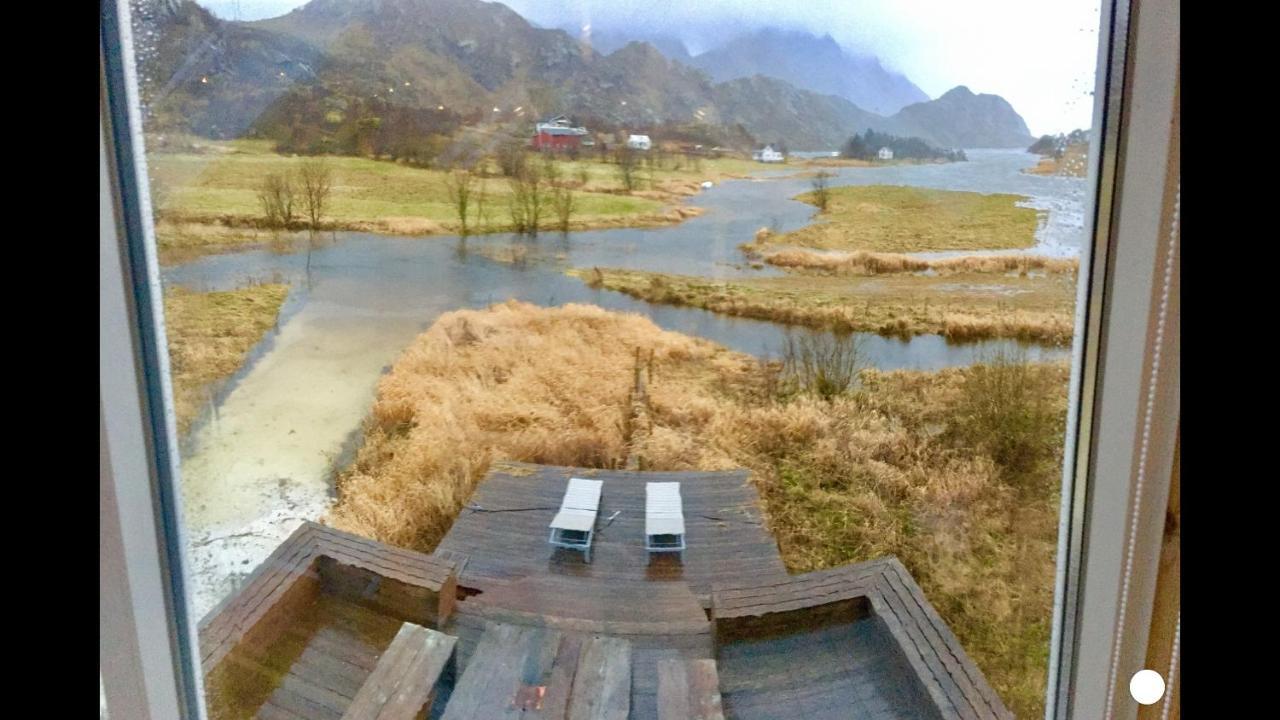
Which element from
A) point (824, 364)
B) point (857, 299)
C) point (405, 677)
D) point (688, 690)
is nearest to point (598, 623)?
point (688, 690)

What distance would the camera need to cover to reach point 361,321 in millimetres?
1553

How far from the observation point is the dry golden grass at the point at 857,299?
1.47 meters

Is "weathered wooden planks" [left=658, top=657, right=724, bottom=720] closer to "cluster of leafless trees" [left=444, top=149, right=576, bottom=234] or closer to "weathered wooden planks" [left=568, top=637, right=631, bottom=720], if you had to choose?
"weathered wooden planks" [left=568, top=637, right=631, bottom=720]

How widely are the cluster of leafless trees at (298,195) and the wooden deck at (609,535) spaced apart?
0.62m

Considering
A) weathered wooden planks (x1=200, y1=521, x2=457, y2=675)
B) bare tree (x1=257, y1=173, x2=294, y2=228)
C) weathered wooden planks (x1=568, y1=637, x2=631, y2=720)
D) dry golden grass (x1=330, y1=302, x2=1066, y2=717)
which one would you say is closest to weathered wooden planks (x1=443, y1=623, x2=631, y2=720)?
weathered wooden planks (x1=568, y1=637, x2=631, y2=720)

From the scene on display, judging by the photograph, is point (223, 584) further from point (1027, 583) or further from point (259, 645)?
point (1027, 583)

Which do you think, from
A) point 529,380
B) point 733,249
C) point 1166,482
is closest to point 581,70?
point 733,249

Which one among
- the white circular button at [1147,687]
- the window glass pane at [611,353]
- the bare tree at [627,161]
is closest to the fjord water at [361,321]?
the window glass pane at [611,353]

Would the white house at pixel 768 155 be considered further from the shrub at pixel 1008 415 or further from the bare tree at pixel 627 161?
the shrub at pixel 1008 415

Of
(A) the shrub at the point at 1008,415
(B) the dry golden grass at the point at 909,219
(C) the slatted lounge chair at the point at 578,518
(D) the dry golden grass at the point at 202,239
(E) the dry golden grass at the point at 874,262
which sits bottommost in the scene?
(C) the slatted lounge chair at the point at 578,518

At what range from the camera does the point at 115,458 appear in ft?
4.16

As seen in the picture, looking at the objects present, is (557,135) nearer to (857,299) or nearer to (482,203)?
(482,203)

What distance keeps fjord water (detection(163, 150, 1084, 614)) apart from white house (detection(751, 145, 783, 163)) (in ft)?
0.10
